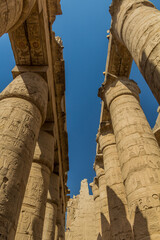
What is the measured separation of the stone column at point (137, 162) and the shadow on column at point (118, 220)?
2736mm

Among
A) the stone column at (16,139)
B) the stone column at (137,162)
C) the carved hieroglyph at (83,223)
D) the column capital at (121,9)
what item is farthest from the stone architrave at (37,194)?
the carved hieroglyph at (83,223)

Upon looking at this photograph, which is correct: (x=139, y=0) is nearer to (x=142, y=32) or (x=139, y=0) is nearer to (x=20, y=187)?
(x=142, y=32)

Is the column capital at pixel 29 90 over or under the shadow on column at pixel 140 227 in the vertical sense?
over

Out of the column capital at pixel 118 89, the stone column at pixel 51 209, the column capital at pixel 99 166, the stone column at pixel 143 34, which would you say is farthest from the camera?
the column capital at pixel 99 166

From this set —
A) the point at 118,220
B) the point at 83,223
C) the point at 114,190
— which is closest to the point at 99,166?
the point at 114,190

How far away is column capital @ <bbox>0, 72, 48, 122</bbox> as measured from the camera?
4.68 meters

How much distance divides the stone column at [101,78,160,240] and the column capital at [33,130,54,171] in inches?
116

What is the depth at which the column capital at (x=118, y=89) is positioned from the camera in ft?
24.1

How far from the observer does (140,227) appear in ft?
13.1

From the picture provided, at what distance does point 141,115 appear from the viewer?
6.27 meters

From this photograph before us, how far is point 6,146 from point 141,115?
467 cm

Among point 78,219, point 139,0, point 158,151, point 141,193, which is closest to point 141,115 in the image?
point 158,151

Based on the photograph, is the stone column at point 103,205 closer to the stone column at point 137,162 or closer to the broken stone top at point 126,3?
the stone column at point 137,162

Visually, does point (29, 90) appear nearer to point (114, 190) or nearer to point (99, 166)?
point (114, 190)
